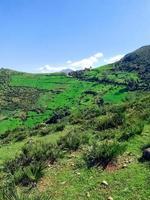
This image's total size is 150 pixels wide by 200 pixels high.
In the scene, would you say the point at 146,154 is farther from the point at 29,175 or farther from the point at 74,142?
the point at 74,142

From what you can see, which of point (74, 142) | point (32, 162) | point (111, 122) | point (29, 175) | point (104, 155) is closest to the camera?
point (29, 175)

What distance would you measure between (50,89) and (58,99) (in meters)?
27.0

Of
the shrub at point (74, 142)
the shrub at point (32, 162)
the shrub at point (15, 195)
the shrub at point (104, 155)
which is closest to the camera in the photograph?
the shrub at point (15, 195)

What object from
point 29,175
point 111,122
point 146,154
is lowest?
point 29,175

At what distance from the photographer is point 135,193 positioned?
969 centimetres

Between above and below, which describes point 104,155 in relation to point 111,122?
below

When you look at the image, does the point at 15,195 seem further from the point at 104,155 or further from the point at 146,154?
the point at 146,154

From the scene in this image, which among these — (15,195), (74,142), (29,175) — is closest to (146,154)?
(29,175)

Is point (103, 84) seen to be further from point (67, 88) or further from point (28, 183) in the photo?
point (28, 183)

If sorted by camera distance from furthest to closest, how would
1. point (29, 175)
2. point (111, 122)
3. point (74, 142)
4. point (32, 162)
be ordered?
point (111, 122) < point (74, 142) < point (32, 162) < point (29, 175)

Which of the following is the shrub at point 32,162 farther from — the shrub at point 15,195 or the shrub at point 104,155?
the shrub at point 104,155

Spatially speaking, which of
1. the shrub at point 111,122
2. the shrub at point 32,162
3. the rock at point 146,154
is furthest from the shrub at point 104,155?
the shrub at point 111,122

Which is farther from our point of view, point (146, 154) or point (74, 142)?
point (74, 142)

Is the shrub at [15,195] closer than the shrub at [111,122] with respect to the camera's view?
Yes
